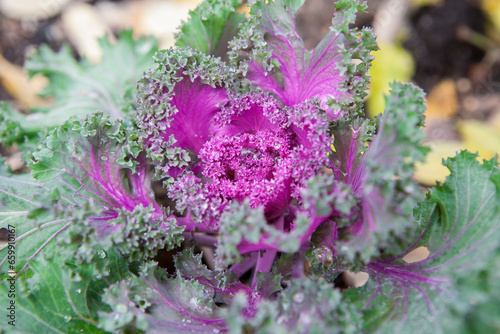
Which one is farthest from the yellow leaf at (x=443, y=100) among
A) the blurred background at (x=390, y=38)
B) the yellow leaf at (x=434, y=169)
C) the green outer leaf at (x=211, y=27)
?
the green outer leaf at (x=211, y=27)

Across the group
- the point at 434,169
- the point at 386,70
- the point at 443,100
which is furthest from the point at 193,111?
the point at 443,100

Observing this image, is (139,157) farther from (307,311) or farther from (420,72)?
(420,72)

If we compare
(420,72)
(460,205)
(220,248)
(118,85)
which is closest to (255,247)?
(220,248)

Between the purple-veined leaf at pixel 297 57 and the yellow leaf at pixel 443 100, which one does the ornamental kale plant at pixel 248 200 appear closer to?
the purple-veined leaf at pixel 297 57

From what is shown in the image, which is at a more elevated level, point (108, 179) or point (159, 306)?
point (108, 179)

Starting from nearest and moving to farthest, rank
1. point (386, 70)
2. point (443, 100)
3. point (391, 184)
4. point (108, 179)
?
point (391, 184)
point (108, 179)
point (386, 70)
point (443, 100)

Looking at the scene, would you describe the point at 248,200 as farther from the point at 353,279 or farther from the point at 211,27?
the point at 353,279

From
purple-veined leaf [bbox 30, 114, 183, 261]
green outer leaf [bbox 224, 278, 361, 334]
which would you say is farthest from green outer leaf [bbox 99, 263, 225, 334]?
green outer leaf [bbox 224, 278, 361, 334]
